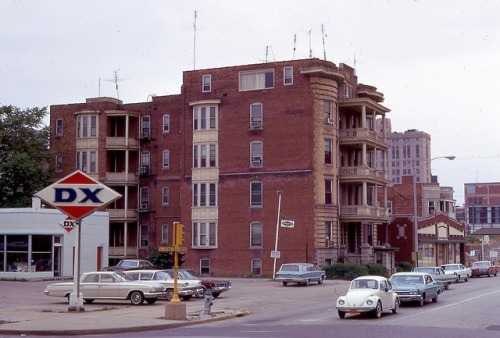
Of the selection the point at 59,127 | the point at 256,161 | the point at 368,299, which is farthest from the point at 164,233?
the point at 368,299

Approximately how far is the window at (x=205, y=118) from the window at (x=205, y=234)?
8.42m

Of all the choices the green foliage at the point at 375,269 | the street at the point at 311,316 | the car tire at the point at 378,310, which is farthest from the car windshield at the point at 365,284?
the green foliage at the point at 375,269

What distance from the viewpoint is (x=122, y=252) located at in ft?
250

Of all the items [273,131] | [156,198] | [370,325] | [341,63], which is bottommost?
[370,325]

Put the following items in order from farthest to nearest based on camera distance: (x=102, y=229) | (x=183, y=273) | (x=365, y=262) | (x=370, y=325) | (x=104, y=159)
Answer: (x=104, y=159) → (x=365, y=262) → (x=102, y=229) → (x=183, y=273) → (x=370, y=325)

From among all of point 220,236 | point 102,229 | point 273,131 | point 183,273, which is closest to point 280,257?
point 220,236

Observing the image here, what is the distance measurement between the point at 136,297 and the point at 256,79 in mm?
35529

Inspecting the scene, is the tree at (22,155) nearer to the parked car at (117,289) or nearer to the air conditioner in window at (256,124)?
the air conditioner in window at (256,124)

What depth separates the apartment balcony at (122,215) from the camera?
250 ft

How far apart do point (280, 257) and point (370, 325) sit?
3957 centimetres

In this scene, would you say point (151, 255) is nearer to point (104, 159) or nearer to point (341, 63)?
point (104, 159)

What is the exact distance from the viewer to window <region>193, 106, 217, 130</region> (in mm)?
69562

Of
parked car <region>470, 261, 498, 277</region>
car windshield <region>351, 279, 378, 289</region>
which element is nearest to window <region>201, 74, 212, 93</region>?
parked car <region>470, 261, 498, 277</region>

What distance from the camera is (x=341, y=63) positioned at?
71750 millimetres
